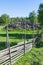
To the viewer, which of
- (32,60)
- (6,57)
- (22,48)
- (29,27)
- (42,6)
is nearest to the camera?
(6,57)

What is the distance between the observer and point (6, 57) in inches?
360

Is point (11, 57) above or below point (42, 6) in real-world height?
below

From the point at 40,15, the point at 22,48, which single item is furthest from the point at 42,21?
the point at 22,48

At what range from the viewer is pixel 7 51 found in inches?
361

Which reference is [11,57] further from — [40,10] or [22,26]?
[40,10]

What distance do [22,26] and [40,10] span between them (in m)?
6.30

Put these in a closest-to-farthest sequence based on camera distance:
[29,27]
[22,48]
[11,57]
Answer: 1. [11,57]
2. [22,48]
3. [29,27]

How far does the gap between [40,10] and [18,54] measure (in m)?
37.7

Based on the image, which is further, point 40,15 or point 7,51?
point 40,15

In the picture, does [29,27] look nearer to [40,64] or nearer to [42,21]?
[42,21]

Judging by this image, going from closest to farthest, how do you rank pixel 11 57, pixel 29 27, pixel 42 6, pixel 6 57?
1. pixel 6 57
2. pixel 11 57
3. pixel 29 27
4. pixel 42 6

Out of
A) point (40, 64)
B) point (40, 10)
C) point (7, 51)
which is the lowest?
point (40, 64)

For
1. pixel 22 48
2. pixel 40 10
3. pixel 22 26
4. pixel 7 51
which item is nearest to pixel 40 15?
pixel 40 10

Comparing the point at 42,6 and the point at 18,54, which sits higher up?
the point at 42,6
